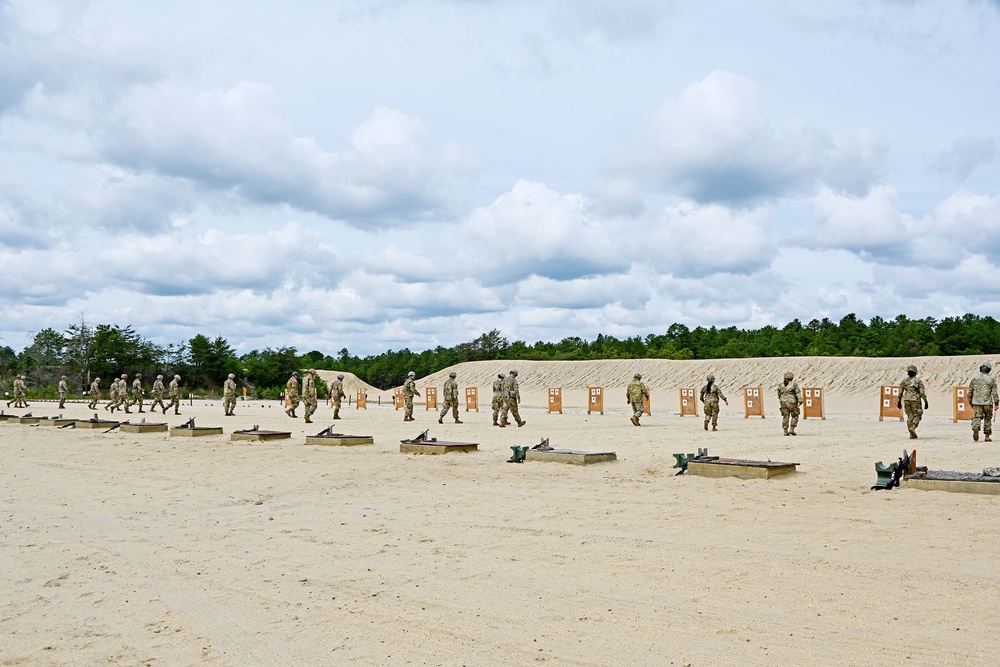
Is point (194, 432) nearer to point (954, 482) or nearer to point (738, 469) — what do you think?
point (738, 469)

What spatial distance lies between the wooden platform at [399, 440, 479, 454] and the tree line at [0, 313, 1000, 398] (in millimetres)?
54073

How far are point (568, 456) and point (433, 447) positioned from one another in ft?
11.1

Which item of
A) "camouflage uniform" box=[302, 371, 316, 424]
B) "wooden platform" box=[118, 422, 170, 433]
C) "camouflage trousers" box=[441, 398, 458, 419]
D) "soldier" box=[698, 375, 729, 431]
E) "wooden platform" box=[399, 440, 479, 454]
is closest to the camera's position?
"wooden platform" box=[399, 440, 479, 454]

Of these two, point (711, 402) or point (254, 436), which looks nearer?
point (254, 436)

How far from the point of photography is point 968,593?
19.9 ft

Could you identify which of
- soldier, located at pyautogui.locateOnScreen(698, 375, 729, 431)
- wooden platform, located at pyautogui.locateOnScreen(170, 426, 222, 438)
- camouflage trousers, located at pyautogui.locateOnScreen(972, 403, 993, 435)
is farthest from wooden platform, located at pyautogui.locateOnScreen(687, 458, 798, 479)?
wooden platform, located at pyautogui.locateOnScreen(170, 426, 222, 438)

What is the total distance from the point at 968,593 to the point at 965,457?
9997 mm

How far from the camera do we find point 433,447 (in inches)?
653

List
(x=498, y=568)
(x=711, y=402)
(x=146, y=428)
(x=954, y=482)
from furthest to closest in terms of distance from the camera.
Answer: (x=146, y=428), (x=711, y=402), (x=954, y=482), (x=498, y=568)

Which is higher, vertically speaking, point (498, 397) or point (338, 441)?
point (498, 397)

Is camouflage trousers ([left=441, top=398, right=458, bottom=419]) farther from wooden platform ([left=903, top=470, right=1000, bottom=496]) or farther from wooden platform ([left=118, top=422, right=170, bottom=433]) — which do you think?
wooden platform ([left=903, top=470, right=1000, bottom=496])

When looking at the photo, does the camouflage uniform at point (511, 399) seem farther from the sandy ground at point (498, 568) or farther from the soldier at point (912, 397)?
the soldier at point (912, 397)

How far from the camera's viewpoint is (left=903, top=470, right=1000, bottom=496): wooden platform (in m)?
10.1

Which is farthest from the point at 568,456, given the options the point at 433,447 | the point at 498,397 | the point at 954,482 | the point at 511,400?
the point at 498,397
